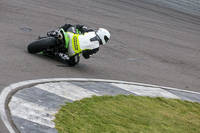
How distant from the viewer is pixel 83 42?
344 inches

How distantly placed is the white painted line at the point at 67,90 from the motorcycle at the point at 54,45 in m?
1.51

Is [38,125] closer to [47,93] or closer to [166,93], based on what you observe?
[47,93]

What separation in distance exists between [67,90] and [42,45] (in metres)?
2.02

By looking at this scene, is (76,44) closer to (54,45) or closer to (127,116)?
(54,45)

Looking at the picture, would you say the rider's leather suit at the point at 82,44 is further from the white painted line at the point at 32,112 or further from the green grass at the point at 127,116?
the white painted line at the point at 32,112

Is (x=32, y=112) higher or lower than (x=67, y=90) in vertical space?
higher

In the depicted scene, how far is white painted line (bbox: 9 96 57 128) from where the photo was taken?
552 centimetres

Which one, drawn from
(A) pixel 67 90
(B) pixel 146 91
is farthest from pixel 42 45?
(B) pixel 146 91

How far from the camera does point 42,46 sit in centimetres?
879

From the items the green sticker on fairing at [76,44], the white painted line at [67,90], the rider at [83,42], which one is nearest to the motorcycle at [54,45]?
the rider at [83,42]

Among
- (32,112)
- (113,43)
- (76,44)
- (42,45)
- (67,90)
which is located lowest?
(113,43)

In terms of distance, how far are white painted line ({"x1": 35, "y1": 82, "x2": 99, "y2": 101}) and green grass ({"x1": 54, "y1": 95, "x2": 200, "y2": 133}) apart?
23cm

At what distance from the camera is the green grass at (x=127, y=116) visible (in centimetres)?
571

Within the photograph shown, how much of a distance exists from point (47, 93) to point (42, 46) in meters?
2.31
